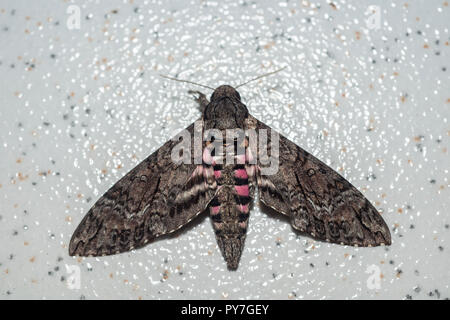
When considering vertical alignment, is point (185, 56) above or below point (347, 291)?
above

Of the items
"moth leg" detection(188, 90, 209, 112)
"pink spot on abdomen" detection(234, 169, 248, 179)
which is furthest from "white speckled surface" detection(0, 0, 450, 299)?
"pink spot on abdomen" detection(234, 169, 248, 179)

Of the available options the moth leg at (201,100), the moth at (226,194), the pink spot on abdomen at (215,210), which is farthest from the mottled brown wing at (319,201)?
the moth leg at (201,100)

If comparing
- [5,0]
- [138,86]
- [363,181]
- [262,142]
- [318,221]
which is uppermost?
[5,0]

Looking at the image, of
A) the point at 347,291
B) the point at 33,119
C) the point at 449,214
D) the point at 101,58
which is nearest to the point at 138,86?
the point at 101,58

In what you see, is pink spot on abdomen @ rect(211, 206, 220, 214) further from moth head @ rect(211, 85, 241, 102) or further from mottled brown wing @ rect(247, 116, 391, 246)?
moth head @ rect(211, 85, 241, 102)

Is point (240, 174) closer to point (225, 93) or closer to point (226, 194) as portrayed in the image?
point (226, 194)

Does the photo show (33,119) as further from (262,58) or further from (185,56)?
(262,58)

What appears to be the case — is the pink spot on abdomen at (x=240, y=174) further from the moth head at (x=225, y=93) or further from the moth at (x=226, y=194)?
the moth head at (x=225, y=93)
